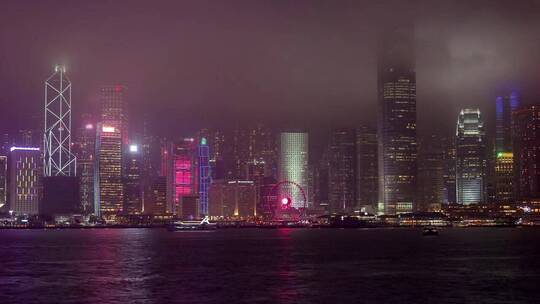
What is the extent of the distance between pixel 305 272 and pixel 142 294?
2691 centimetres

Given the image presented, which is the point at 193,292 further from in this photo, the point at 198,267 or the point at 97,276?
the point at 198,267

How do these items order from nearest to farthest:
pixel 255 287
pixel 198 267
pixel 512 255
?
pixel 255 287
pixel 198 267
pixel 512 255

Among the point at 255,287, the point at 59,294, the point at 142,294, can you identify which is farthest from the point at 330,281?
the point at 59,294

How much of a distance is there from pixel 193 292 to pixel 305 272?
76.6ft

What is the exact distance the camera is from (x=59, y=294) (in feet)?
228

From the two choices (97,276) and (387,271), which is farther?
(387,271)

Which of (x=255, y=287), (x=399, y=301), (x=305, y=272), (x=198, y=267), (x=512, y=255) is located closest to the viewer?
(x=399, y=301)

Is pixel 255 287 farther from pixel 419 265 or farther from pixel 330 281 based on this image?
pixel 419 265

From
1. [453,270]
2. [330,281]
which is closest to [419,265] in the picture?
[453,270]

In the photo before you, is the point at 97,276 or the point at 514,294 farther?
the point at 97,276

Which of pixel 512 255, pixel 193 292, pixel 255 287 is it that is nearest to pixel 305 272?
pixel 255 287

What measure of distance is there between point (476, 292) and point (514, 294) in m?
3.28

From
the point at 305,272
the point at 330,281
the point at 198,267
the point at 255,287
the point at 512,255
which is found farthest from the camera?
the point at 512,255

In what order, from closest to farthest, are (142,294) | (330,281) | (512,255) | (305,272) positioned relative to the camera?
(142,294), (330,281), (305,272), (512,255)
